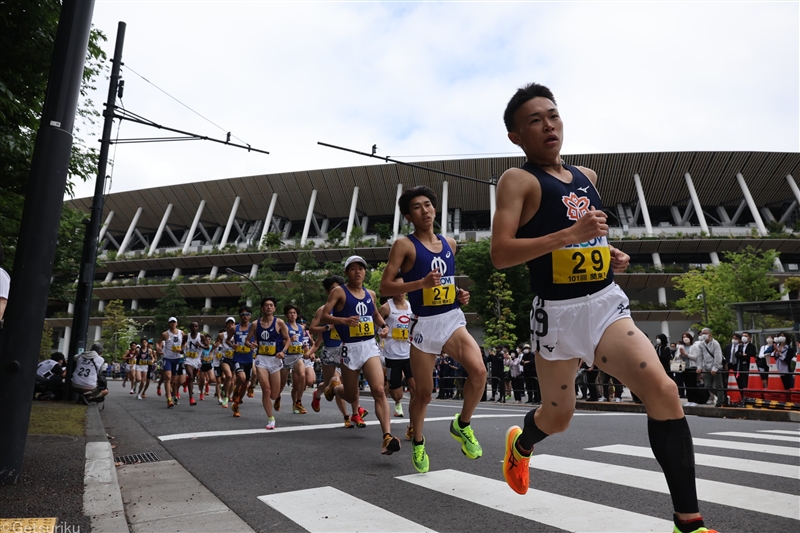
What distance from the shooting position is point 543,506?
4.02m

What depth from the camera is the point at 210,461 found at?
6.16 metres

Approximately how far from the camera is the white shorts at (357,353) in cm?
770

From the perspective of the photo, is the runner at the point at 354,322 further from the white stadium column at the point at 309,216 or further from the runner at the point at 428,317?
the white stadium column at the point at 309,216

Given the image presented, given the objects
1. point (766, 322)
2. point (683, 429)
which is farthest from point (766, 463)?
point (766, 322)

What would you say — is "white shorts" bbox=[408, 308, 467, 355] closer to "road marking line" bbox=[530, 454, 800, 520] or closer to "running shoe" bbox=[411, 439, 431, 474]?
"running shoe" bbox=[411, 439, 431, 474]

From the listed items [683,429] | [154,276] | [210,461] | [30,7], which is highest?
[154,276]

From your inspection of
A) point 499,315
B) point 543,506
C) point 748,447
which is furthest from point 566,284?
point 499,315

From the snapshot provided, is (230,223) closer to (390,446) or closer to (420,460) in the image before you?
(390,446)

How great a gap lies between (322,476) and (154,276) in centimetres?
6932

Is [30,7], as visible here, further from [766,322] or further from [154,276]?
A: [154,276]

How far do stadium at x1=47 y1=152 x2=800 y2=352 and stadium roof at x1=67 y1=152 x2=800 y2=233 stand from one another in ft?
0.38

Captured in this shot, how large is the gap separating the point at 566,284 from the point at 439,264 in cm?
253

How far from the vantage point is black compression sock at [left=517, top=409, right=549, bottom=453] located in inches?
145

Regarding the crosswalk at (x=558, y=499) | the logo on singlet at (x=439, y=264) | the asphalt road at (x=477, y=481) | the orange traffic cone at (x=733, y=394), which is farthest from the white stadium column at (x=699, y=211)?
the logo on singlet at (x=439, y=264)
